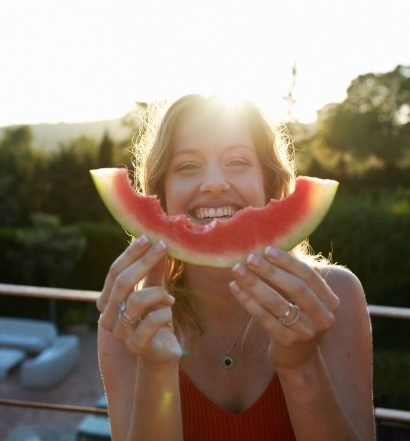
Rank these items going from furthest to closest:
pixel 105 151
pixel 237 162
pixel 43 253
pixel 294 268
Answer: pixel 105 151, pixel 43 253, pixel 237 162, pixel 294 268

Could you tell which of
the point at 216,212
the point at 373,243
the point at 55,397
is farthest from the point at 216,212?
the point at 55,397

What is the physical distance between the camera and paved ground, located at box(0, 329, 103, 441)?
1159 cm

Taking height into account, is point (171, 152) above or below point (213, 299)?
above

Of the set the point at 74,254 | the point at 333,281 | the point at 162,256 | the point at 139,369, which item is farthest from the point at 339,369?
the point at 74,254

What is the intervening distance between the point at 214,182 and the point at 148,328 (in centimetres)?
62

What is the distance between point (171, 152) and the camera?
75.9 inches

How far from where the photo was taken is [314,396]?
145 cm

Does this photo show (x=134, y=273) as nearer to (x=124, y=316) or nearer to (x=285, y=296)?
(x=124, y=316)

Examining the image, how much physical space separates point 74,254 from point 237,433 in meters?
15.6

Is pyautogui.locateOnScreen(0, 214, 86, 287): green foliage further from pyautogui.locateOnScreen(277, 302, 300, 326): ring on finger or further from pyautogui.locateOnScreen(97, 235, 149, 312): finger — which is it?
pyautogui.locateOnScreen(277, 302, 300, 326): ring on finger

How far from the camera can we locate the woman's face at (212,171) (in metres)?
1.81

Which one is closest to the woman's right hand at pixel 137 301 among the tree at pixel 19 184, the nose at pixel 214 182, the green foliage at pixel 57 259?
the nose at pixel 214 182

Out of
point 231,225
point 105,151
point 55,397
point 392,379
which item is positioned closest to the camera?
point 231,225

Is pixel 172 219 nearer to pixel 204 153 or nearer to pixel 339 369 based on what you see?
pixel 204 153
